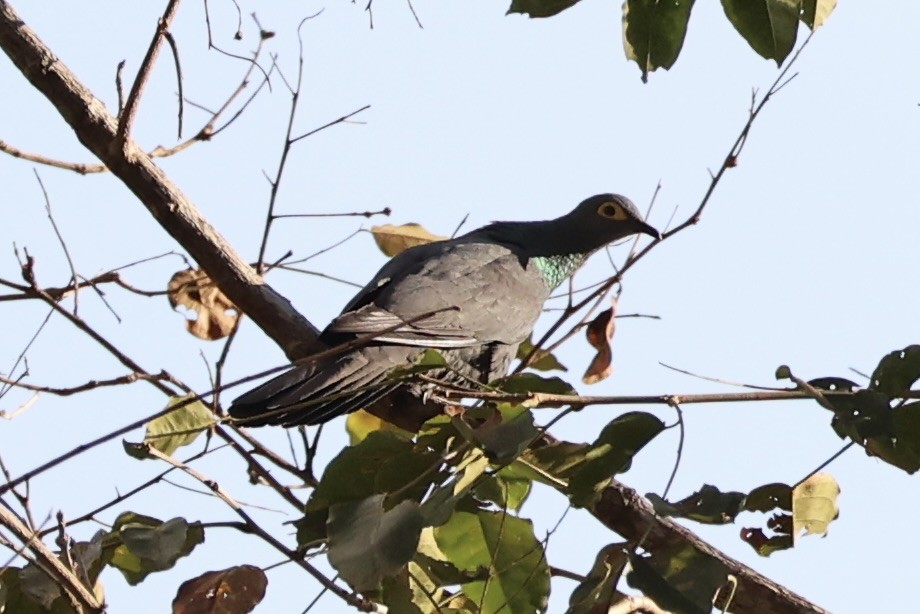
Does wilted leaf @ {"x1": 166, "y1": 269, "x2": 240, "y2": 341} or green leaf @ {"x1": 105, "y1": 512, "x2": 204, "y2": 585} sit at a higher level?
wilted leaf @ {"x1": 166, "y1": 269, "x2": 240, "y2": 341}

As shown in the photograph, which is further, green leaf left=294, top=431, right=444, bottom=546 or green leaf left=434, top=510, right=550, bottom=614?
green leaf left=434, top=510, right=550, bottom=614

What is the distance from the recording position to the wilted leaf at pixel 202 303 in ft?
14.2

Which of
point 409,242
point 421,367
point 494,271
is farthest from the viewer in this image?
point 494,271

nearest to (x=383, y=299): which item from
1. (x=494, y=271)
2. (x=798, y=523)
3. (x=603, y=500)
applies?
(x=494, y=271)

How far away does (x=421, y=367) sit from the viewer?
2934mm

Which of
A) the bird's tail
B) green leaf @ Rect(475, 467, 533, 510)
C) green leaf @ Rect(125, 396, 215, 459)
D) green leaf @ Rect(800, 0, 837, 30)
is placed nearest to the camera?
green leaf @ Rect(475, 467, 533, 510)

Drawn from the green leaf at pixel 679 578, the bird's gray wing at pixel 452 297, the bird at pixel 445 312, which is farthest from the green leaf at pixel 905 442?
the bird's gray wing at pixel 452 297

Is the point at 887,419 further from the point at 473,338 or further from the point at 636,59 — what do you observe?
the point at 473,338

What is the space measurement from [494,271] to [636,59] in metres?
2.40

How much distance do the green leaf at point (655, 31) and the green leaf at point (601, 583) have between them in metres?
1.23

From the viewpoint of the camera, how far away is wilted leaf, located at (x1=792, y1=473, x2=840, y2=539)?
2949mm

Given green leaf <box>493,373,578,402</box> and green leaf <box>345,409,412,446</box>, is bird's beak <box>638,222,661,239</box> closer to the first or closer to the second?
green leaf <box>345,409,412,446</box>

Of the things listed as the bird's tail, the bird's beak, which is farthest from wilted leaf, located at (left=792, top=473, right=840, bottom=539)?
the bird's beak

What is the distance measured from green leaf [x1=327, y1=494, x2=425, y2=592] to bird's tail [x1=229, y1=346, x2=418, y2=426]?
0.59 m
